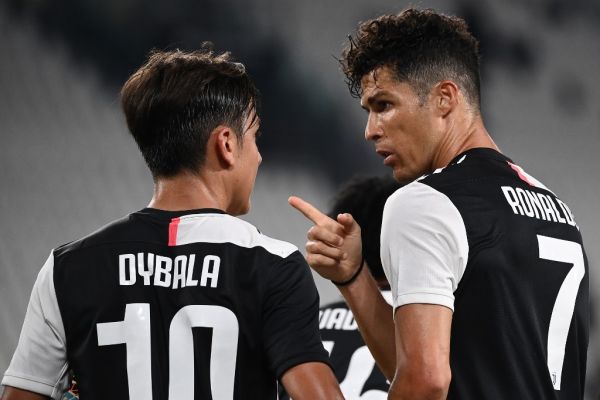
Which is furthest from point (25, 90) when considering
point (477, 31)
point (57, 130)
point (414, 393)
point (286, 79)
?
point (414, 393)

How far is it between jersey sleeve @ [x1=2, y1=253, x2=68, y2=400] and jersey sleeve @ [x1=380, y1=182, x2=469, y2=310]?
65 cm

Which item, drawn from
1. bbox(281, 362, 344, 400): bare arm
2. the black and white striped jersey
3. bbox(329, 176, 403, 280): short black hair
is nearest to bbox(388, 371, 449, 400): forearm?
bbox(281, 362, 344, 400): bare arm

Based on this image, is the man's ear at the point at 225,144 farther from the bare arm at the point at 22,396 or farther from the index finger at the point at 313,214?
the bare arm at the point at 22,396

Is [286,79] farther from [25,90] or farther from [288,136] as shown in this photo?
[25,90]

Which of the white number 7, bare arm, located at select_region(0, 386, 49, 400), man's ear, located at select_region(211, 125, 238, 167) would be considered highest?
man's ear, located at select_region(211, 125, 238, 167)

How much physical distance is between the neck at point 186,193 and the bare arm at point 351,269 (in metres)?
0.23

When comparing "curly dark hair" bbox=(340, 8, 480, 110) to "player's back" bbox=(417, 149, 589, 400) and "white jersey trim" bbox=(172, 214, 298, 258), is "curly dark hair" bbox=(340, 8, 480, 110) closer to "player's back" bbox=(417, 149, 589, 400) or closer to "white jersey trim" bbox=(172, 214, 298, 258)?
"player's back" bbox=(417, 149, 589, 400)

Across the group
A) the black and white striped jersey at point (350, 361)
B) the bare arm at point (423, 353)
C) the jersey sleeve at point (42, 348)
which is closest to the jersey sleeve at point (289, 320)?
the bare arm at point (423, 353)

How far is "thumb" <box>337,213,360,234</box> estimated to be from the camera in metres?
1.87

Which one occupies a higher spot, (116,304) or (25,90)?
(25,90)

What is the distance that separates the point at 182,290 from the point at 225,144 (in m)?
0.33

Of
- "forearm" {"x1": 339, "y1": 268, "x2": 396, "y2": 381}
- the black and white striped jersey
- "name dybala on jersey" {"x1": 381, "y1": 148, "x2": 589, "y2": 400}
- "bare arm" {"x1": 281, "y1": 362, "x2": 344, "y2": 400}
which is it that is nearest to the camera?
"bare arm" {"x1": 281, "y1": 362, "x2": 344, "y2": 400}

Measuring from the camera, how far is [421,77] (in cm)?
194

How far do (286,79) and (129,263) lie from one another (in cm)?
435
